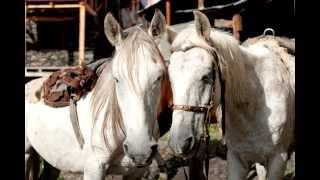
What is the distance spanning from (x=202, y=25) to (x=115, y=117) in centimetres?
110

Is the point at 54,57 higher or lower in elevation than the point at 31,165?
higher

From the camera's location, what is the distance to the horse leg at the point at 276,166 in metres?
3.59

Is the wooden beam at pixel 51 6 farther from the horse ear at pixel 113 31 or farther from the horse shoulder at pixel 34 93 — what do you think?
A: the horse ear at pixel 113 31

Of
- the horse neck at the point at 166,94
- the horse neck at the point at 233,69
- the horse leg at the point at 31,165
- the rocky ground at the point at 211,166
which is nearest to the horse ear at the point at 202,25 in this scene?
the horse neck at the point at 233,69

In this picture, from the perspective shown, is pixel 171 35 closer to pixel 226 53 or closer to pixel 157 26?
pixel 157 26

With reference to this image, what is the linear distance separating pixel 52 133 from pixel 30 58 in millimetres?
14238

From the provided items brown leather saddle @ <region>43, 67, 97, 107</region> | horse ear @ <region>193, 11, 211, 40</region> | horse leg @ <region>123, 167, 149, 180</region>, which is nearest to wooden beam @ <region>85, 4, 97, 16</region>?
brown leather saddle @ <region>43, 67, 97, 107</region>

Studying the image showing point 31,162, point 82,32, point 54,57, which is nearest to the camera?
point 31,162

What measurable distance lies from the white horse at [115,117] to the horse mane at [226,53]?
0.28 metres

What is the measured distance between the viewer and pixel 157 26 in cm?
374

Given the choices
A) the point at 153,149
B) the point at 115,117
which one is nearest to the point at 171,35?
the point at 115,117
